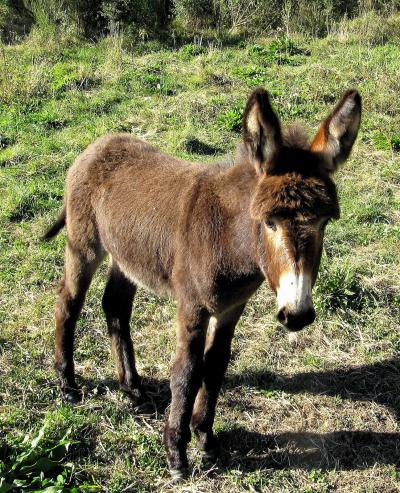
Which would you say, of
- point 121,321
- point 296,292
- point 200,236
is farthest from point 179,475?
point 296,292

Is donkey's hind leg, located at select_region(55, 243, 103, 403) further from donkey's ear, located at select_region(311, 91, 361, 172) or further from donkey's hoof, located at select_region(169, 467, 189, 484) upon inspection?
donkey's ear, located at select_region(311, 91, 361, 172)

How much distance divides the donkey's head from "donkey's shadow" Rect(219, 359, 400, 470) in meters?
1.50

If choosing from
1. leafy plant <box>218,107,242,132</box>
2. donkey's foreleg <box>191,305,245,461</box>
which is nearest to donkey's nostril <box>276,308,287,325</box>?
donkey's foreleg <box>191,305,245,461</box>

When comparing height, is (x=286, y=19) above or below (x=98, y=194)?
above

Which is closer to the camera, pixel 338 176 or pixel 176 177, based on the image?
pixel 176 177

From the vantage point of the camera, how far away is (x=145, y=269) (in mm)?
3512

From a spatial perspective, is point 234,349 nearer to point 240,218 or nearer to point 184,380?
point 184,380

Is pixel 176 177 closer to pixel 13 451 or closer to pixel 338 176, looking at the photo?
pixel 13 451

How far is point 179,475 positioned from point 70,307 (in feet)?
4.69

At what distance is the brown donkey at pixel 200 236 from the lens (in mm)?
2496

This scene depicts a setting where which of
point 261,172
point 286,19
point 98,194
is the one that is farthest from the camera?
point 286,19

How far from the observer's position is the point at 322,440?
3.64 metres

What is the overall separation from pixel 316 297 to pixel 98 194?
216 cm

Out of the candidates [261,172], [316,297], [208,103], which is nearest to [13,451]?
[261,172]
